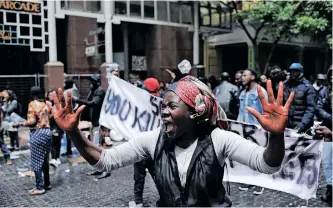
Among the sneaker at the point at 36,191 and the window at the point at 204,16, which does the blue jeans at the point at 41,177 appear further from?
the window at the point at 204,16

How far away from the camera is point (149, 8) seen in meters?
14.8

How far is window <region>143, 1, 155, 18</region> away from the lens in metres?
14.7

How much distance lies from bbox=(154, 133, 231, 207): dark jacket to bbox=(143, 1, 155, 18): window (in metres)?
13.0

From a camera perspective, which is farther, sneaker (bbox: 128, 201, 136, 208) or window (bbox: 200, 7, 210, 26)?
window (bbox: 200, 7, 210, 26)

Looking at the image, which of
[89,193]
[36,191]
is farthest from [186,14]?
[36,191]

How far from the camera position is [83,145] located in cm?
221

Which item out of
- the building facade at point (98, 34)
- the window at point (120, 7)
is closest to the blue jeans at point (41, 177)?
the building facade at point (98, 34)

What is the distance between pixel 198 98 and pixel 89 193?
417 centimetres

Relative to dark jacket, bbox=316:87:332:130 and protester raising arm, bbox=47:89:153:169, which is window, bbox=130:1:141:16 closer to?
dark jacket, bbox=316:87:332:130

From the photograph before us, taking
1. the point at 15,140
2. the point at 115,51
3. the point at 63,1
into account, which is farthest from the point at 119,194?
the point at 115,51

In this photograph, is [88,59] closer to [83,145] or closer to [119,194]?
[119,194]

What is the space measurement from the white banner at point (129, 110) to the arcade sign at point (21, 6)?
5.89 metres

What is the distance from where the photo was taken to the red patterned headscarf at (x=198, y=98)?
2.18 m

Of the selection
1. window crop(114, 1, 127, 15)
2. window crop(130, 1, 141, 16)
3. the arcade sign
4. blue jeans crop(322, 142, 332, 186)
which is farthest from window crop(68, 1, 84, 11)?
blue jeans crop(322, 142, 332, 186)
